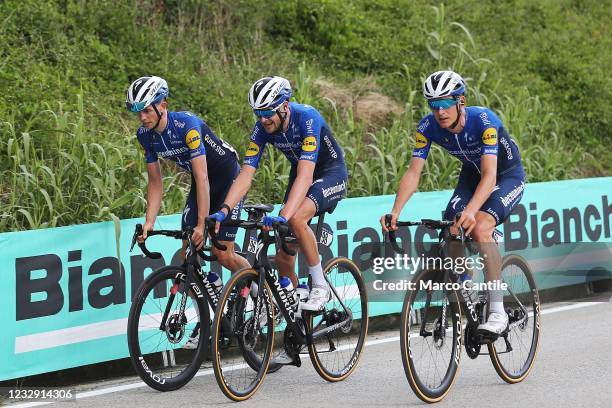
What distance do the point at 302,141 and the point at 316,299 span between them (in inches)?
45.6

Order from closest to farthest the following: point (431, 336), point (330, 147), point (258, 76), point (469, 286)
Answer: point (431, 336), point (469, 286), point (330, 147), point (258, 76)

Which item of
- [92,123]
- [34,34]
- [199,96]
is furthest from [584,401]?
[34,34]

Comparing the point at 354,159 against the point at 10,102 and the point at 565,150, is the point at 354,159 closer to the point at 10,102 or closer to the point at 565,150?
the point at 10,102

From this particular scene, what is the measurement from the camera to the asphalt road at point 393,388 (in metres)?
7.11

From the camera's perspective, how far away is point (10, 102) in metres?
11.0

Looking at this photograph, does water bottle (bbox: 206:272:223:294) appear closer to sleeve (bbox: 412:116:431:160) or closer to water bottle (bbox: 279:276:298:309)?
water bottle (bbox: 279:276:298:309)

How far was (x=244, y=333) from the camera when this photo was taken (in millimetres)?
7207

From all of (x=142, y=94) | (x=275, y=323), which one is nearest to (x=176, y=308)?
(x=275, y=323)

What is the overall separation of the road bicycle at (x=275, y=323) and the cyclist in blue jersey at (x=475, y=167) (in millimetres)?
887

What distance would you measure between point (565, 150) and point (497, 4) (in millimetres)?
4993

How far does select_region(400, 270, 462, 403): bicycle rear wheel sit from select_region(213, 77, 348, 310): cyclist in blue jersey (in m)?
0.90

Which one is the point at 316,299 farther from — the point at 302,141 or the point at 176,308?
the point at 302,141

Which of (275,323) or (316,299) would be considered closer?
(275,323)

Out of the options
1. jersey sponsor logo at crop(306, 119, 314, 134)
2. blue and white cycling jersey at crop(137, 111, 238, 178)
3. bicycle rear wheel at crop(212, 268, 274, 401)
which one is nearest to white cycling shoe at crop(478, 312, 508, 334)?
bicycle rear wheel at crop(212, 268, 274, 401)
